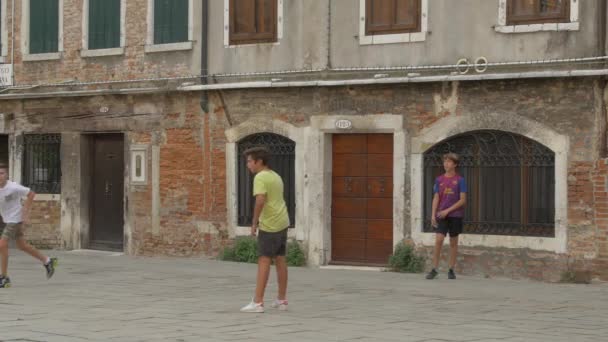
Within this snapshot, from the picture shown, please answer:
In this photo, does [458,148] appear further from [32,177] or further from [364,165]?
[32,177]

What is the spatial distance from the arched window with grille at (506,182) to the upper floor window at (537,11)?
1571mm

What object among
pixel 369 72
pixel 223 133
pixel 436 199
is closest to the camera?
pixel 436 199

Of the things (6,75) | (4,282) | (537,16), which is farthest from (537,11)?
(6,75)

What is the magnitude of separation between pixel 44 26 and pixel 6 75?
4.23ft

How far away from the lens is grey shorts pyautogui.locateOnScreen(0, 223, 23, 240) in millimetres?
15225

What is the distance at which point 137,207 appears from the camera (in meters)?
21.5

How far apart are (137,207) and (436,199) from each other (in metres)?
6.62

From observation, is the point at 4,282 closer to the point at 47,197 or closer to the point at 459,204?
the point at 459,204

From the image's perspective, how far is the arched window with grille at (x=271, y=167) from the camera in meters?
19.5

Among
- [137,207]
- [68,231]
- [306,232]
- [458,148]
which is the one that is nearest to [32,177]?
[68,231]

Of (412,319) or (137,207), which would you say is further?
(137,207)

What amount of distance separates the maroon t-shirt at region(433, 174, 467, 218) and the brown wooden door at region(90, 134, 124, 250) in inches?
288

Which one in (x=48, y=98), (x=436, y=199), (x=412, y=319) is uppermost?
(x=48, y=98)

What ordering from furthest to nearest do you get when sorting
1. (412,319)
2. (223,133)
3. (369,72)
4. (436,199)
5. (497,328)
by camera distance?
(223,133)
(369,72)
(436,199)
(412,319)
(497,328)
